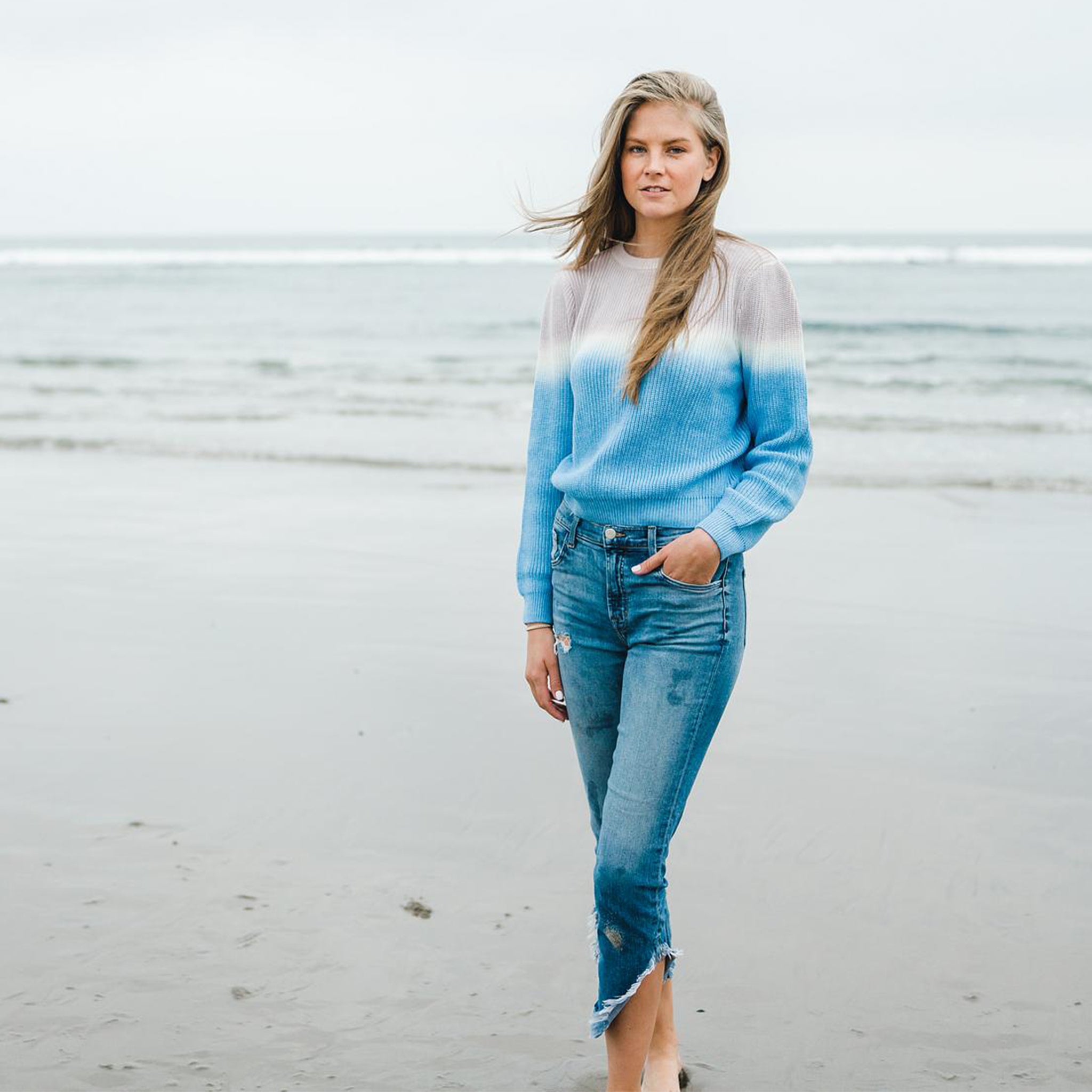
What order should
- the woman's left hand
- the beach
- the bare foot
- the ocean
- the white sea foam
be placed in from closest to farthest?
the woman's left hand → the bare foot → the beach → the ocean → the white sea foam

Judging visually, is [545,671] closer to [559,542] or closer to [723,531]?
[559,542]

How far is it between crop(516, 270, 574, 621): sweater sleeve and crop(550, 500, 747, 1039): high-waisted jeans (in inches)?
2.9

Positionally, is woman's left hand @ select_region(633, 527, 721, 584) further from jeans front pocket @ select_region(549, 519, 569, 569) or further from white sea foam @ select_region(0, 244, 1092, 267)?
white sea foam @ select_region(0, 244, 1092, 267)

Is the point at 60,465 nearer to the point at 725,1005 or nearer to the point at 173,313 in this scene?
the point at 725,1005

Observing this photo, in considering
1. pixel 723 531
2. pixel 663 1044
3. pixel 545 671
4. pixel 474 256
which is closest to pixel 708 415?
pixel 723 531

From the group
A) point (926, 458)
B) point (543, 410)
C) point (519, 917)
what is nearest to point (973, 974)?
point (519, 917)

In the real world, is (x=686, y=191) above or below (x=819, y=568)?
above

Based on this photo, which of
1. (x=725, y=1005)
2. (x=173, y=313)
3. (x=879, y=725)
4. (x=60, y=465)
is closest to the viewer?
(x=725, y=1005)

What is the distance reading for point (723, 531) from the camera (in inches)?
87.7

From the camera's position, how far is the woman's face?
234 centimetres

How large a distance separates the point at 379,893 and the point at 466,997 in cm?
54

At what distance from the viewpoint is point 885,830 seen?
152 inches

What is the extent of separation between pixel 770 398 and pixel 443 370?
56.4 ft

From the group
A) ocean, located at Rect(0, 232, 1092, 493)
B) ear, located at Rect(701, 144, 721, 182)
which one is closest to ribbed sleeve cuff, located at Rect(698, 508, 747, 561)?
ear, located at Rect(701, 144, 721, 182)
